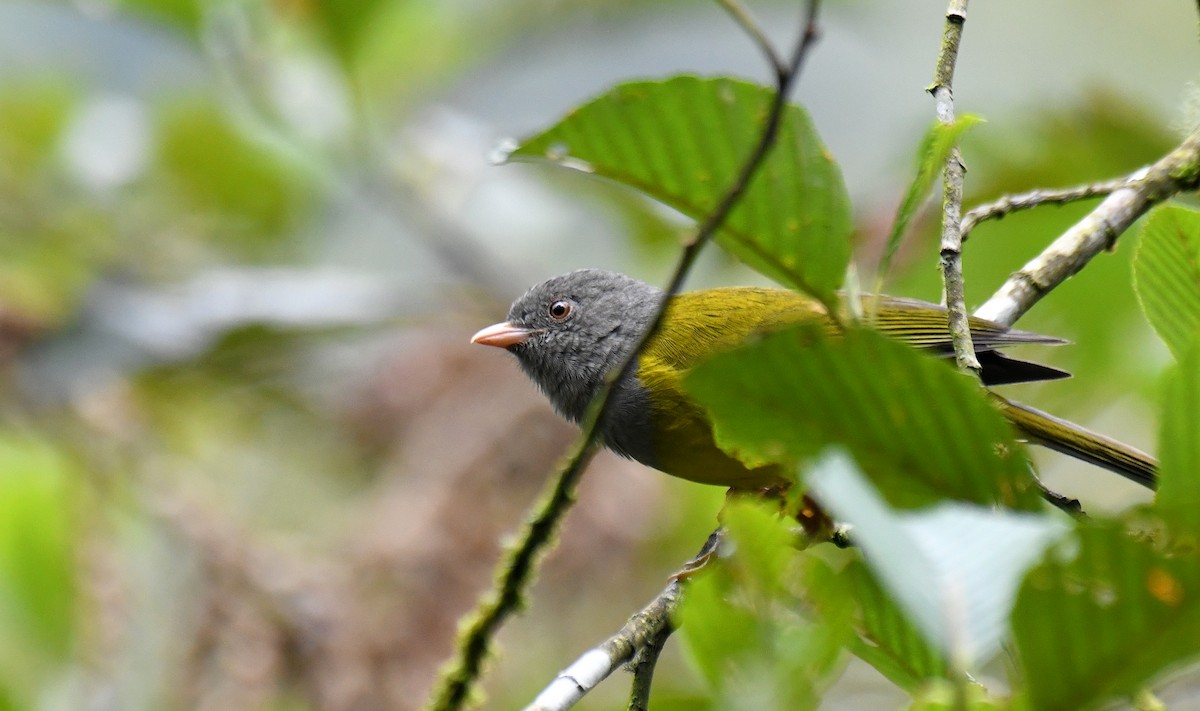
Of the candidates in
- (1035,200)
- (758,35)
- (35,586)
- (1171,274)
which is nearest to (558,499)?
(758,35)

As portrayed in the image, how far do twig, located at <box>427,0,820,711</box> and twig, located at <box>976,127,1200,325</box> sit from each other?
1.31m

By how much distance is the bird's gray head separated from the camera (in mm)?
3924

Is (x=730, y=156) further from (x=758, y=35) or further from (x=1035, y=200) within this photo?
(x=1035, y=200)

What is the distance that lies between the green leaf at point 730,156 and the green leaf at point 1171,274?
487 mm

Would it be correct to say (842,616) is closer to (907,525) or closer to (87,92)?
(907,525)

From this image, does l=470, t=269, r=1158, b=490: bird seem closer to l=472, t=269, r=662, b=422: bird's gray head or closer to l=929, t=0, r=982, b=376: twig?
l=472, t=269, r=662, b=422: bird's gray head

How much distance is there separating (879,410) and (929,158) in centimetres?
58

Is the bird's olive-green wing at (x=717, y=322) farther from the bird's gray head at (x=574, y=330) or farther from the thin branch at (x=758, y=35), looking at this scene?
the thin branch at (x=758, y=35)

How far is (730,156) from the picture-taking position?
5.90 feet

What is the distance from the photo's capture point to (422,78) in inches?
229

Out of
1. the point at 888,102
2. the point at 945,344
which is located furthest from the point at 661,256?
the point at 945,344

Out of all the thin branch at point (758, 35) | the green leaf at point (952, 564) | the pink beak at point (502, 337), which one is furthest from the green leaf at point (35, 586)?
the green leaf at point (952, 564)

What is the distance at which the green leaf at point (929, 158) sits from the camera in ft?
5.39

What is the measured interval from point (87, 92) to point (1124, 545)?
622 cm
